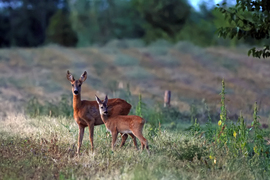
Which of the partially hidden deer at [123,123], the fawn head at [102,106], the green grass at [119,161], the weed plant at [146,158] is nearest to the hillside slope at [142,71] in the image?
the weed plant at [146,158]

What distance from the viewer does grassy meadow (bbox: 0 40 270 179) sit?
859 cm

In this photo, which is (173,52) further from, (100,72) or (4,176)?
(4,176)

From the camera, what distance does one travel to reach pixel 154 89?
90.9 ft

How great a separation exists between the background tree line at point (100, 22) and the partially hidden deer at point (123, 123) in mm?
30701

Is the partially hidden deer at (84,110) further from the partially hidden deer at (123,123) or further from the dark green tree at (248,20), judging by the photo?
the dark green tree at (248,20)

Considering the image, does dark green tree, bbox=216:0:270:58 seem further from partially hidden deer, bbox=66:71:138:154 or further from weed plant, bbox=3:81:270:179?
partially hidden deer, bbox=66:71:138:154

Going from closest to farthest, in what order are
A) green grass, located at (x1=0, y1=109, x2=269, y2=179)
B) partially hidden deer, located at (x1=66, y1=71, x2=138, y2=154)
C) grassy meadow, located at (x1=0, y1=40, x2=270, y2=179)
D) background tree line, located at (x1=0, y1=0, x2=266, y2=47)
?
1. green grass, located at (x1=0, y1=109, x2=269, y2=179)
2. grassy meadow, located at (x1=0, y1=40, x2=270, y2=179)
3. partially hidden deer, located at (x1=66, y1=71, x2=138, y2=154)
4. background tree line, located at (x1=0, y1=0, x2=266, y2=47)

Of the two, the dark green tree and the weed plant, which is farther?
the dark green tree

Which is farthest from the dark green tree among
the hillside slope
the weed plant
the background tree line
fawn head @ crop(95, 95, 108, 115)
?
the background tree line

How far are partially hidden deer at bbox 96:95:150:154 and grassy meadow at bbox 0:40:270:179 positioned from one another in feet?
1.25

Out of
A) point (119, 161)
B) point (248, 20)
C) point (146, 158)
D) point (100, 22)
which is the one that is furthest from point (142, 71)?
point (119, 161)

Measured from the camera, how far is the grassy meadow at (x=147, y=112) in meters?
8.59

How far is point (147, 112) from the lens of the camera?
16469mm

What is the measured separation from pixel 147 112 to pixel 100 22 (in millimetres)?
32151
